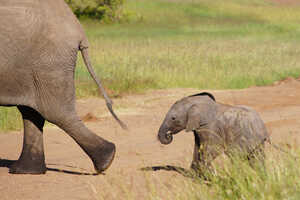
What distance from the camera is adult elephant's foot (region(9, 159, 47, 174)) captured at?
7.07 meters

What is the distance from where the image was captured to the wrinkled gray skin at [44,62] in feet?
21.5

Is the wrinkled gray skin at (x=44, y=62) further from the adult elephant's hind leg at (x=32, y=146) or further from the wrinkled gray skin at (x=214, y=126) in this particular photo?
the wrinkled gray skin at (x=214, y=126)

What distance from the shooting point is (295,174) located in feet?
15.3

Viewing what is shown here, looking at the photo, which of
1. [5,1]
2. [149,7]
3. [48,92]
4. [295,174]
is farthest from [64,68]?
[149,7]

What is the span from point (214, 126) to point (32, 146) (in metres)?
1.99

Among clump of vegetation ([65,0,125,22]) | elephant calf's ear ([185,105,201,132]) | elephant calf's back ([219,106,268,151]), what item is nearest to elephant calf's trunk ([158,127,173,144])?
elephant calf's ear ([185,105,201,132])

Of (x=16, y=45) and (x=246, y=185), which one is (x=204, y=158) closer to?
(x=246, y=185)

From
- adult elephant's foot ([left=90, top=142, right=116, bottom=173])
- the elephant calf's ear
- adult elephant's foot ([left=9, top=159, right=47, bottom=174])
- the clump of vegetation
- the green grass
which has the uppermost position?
the clump of vegetation

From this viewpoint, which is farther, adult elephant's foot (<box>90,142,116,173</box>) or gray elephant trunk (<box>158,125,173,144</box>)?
adult elephant's foot (<box>90,142,116,173</box>)

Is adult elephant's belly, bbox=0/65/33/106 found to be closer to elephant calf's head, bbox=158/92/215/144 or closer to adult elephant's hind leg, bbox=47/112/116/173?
adult elephant's hind leg, bbox=47/112/116/173

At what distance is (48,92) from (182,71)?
10330 millimetres

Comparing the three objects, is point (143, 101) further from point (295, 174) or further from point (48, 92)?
point (295, 174)

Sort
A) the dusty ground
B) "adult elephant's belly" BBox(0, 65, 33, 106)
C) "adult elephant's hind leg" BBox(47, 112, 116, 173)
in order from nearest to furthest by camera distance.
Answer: the dusty ground
"adult elephant's belly" BBox(0, 65, 33, 106)
"adult elephant's hind leg" BBox(47, 112, 116, 173)

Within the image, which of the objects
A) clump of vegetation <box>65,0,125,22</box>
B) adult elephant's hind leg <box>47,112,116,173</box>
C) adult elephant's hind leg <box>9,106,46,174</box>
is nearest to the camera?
adult elephant's hind leg <box>47,112,116,173</box>
